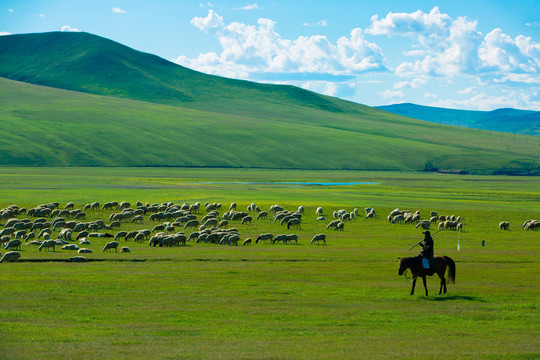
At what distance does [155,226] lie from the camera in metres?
45.3

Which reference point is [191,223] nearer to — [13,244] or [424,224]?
[13,244]

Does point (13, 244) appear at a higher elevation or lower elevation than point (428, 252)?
lower

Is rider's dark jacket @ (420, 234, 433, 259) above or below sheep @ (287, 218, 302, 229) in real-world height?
above

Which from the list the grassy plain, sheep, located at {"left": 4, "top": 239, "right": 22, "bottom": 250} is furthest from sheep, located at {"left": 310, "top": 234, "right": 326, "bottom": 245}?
sheep, located at {"left": 4, "top": 239, "right": 22, "bottom": 250}

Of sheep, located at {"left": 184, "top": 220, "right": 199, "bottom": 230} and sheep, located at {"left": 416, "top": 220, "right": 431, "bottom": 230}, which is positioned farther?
sheep, located at {"left": 416, "top": 220, "right": 431, "bottom": 230}

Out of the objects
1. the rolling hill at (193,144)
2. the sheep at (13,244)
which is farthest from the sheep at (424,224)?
the rolling hill at (193,144)

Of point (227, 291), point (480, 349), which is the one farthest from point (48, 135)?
point (480, 349)

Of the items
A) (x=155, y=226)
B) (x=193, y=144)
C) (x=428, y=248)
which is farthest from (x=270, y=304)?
(x=193, y=144)

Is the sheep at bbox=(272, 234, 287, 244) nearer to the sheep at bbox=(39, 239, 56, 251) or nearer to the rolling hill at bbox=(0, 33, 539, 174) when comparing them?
the sheep at bbox=(39, 239, 56, 251)

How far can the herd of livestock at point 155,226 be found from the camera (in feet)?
121

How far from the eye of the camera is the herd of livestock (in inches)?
1453

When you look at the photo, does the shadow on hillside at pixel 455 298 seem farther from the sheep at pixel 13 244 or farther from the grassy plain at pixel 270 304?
the sheep at pixel 13 244

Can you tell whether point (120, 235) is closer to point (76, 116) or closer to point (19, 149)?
point (19, 149)

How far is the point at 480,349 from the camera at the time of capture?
47.7 ft
